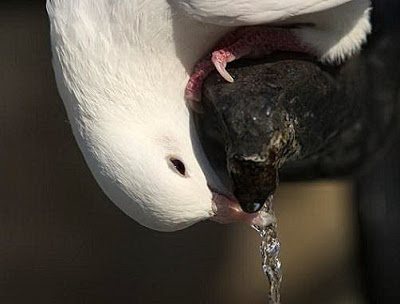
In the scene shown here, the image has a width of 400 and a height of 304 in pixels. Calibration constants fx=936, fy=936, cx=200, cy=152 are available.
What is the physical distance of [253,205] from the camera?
3.19ft

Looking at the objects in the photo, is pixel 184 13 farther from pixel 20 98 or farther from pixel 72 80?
pixel 20 98

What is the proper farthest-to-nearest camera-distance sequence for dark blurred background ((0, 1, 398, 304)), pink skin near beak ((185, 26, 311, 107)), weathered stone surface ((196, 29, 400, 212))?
1. dark blurred background ((0, 1, 398, 304))
2. pink skin near beak ((185, 26, 311, 107))
3. weathered stone surface ((196, 29, 400, 212))

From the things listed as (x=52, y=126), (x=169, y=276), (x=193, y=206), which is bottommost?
(x=169, y=276)

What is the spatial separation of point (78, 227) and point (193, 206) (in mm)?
808

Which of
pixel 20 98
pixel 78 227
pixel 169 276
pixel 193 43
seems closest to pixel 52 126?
pixel 20 98

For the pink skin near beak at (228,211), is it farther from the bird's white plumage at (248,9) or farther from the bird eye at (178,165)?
the bird's white plumage at (248,9)

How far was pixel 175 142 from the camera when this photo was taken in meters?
1.04

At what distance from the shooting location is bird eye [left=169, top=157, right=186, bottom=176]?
3.34 feet

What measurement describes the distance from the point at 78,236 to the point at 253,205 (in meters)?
0.86

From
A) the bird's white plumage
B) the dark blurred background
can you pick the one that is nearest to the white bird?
the bird's white plumage

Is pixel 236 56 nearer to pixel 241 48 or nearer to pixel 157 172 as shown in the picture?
pixel 241 48

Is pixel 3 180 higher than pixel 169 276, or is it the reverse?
pixel 3 180

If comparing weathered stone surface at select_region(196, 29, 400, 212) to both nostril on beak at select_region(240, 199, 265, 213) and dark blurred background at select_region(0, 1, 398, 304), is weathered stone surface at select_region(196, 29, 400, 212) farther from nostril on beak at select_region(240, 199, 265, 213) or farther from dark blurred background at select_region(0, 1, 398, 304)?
dark blurred background at select_region(0, 1, 398, 304)

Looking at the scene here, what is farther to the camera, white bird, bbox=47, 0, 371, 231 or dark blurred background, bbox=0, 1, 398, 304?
dark blurred background, bbox=0, 1, 398, 304
